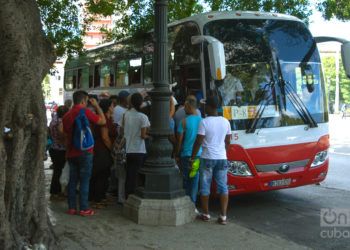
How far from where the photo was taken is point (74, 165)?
22.4 ft

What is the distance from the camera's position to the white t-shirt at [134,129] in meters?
7.22

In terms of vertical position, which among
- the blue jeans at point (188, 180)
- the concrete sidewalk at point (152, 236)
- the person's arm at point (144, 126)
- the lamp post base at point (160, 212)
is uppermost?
the person's arm at point (144, 126)

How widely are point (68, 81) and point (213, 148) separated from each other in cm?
1331

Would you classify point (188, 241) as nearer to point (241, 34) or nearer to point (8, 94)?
point (8, 94)

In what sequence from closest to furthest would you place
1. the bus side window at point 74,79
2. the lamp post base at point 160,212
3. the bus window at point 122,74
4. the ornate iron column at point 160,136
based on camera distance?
1. the lamp post base at point 160,212
2. the ornate iron column at point 160,136
3. the bus window at point 122,74
4. the bus side window at point 74,79

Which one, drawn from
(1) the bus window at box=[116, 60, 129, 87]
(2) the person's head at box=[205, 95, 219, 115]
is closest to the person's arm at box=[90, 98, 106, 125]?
(2) the person's head at box=[205, 95, 219, 115]

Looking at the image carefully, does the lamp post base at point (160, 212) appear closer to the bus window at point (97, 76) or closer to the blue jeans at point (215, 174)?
the blue jeans at point (215, 174)

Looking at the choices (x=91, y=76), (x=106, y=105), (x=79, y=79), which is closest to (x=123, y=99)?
(x=106, y=105)

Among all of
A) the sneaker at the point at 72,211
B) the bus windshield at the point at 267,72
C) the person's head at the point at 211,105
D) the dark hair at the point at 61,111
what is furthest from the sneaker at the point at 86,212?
the bus windshield at the point at 267,72

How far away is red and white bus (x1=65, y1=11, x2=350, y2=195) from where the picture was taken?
754 cm

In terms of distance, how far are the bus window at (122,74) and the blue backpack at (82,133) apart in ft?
17.7

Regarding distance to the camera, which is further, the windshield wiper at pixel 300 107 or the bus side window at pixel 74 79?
the bus side window at pixel 74 79

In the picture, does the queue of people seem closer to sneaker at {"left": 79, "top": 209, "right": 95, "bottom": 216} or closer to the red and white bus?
sneaker at {"left": 79, "top": 209, "right": 95, "bottom": 216}

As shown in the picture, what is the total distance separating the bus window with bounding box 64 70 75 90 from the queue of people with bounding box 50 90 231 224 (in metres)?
10.1
